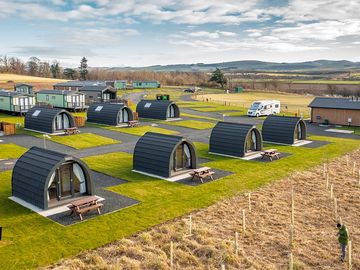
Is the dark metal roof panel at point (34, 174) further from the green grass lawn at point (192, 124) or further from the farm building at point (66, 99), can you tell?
the farm building at point (66, 99)

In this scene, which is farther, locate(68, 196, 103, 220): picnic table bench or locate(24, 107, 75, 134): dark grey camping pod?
locate(24, 107, 75, 134): dark grey camping pod

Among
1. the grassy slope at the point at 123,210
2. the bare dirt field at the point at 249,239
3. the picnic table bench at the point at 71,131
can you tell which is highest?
the picnic table bench at the point at 71,131

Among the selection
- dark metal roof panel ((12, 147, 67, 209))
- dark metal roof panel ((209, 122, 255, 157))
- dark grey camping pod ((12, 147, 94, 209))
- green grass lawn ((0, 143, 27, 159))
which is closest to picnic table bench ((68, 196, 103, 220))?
dark grey camping pod ((12, 147, 94, 209))

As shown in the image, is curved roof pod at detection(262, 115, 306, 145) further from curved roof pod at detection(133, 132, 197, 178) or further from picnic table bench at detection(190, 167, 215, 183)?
picnic table bench at detection(190, 167, 215, 183)

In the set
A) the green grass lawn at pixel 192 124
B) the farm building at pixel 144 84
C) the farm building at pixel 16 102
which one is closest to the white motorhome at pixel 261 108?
the green grass lawn at pixel 192 124

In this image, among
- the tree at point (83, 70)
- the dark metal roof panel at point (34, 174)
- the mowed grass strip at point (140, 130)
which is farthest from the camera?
the tree at point (83, 70)

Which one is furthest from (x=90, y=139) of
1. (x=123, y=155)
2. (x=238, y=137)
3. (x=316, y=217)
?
(x=316, y=217)

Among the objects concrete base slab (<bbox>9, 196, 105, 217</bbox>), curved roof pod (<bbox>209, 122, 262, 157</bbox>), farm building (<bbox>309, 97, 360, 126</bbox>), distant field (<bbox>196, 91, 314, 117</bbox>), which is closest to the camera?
concrete base slab (<bbox>9, 196, 105, 217</bbox>)

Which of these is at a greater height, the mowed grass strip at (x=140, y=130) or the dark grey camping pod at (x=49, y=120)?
the dark grey camping pod at (x=49, y=120)

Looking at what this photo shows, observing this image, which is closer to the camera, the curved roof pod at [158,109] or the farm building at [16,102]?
the farm building at [16,102]
